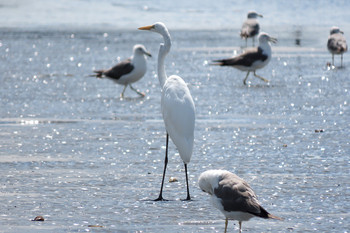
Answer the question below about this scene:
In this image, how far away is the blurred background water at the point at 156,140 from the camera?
294 inches

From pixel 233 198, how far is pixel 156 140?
5.11m

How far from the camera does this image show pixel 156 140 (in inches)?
455

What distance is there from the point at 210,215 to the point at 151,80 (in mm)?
12090

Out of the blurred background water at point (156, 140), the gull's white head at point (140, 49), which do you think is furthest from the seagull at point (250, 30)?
the gull's white head at point (140, 49)

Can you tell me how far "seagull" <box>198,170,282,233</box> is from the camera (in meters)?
6.30

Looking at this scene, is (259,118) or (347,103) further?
(347,103)

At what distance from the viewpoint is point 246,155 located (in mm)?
10281

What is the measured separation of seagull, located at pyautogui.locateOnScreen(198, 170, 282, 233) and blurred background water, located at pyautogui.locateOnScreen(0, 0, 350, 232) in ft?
1.14

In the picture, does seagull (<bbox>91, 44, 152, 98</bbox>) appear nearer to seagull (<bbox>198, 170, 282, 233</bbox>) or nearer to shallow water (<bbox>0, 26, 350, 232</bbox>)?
shallow water (<bbox>0, 26, 350, 232</bbox>)

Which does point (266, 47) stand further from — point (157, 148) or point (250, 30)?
point (157, 148)

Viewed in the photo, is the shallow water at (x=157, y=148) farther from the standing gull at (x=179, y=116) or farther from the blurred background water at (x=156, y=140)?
the standing gull at (x=179, y=116)

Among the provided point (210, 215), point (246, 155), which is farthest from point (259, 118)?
point (210, 215)

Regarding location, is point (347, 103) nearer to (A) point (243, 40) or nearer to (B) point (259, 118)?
(B) point (259, 118)

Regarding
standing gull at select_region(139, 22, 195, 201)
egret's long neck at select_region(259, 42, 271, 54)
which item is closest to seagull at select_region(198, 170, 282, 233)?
standing gull at select_region(139, 22, 195, 201)
